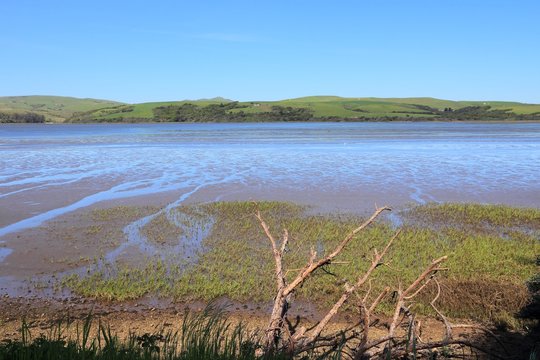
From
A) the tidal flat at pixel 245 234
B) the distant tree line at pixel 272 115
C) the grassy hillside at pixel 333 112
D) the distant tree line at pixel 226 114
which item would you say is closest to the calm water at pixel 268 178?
the tidal flat at pixel 245 234

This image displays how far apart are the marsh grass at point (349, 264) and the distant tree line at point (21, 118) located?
181 m

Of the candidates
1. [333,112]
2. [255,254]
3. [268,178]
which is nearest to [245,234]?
[255,254]

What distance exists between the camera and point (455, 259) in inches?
524

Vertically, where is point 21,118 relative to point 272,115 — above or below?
below

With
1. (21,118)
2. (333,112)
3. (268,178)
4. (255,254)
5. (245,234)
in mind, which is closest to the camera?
(255,254)

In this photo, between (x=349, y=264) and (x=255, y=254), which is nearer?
(x=349, y=264)

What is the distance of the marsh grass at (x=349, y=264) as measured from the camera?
35.1 ft

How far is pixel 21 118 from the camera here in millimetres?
178875

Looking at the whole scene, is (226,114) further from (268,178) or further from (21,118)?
(268,178)

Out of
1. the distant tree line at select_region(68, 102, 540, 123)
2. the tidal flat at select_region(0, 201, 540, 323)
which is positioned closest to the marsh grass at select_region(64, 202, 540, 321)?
the tidal flat at select_region(0, 201, 540, 323)

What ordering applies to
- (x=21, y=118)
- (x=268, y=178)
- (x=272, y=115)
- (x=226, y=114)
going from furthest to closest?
(x=226, y=114), (x=21, y=118), (x=272, y=115), (x=268, y=178)

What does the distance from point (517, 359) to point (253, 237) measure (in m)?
9.43

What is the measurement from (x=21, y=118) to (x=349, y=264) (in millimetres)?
190835

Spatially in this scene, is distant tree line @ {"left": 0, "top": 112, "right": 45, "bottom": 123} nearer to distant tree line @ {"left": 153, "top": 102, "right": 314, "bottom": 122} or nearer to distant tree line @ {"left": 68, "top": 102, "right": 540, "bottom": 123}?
distant tree line @ {"left": 68, "top": 102, "right": 540, "bottom": 123}
